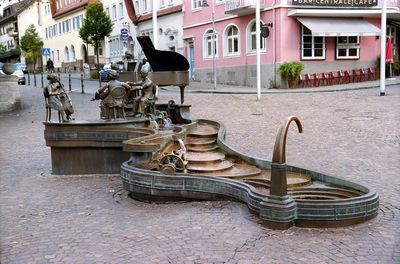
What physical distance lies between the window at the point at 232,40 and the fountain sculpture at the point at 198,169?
21.0 meters

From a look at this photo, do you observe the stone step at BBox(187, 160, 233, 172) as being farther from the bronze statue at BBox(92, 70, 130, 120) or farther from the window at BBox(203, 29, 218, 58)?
the window at BBox(203, 29, 218, 58)

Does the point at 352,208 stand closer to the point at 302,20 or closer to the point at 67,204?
the point at 67,204

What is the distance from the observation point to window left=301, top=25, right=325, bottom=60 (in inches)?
1150

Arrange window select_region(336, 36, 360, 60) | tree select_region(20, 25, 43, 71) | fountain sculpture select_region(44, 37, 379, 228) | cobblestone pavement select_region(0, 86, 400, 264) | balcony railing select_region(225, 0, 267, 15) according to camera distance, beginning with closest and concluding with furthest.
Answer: cobblestone pavement select_region(0, 86, 400, 264) < fountain sculpture select_region(44, 37, 379, 228) < balcony railing select_region(225, 0, 267, 15) < window select_region(336, 36, 360, 60) < tree select_region(20, 25, 43, 71)

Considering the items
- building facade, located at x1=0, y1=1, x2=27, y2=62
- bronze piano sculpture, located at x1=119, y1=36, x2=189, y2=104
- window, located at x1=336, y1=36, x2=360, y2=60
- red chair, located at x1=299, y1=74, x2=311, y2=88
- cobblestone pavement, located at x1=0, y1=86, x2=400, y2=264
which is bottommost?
cobblestone pavement, located at x1=0, y1=86, x2=400, y2=264

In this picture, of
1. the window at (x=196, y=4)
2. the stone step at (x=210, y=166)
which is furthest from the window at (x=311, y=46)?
the stone step at (x=210, y=166)

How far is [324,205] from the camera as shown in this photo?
228 inches

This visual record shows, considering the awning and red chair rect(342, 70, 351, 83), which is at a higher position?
the awning

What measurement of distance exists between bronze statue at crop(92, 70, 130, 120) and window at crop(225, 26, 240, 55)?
74.1ft

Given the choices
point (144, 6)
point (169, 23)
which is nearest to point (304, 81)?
point (169, 23)

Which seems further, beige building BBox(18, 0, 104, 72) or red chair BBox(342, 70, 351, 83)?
beige building BBox(18, 0, 104, 72)

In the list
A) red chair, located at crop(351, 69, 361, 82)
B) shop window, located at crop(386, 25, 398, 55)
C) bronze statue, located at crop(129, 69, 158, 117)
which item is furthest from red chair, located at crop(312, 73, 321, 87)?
bronze statue, located at crop(129, 69, 158, 117)

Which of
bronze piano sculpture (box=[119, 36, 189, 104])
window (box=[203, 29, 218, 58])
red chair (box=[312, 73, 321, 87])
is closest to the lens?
bronze piano sculpture (box=[119, 36, 189, 104])

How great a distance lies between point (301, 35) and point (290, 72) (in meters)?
2.88
